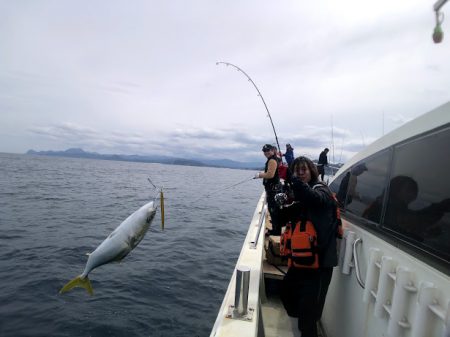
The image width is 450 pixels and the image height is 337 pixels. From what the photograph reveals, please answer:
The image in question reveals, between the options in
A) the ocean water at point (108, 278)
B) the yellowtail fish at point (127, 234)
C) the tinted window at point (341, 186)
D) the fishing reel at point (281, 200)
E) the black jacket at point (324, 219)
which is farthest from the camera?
the ocean water at point (108, 278)

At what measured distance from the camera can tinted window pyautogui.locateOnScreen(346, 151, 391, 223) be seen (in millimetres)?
2729

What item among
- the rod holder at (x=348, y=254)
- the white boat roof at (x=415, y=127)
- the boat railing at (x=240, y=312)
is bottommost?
the boat railing at (x=240, y=312)

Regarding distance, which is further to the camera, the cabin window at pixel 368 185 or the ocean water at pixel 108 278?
the ocean water at pixel 108 278

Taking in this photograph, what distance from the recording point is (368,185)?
10.1ft

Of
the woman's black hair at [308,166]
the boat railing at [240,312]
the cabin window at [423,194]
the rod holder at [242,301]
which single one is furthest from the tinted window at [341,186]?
the rod holder at [242,301]

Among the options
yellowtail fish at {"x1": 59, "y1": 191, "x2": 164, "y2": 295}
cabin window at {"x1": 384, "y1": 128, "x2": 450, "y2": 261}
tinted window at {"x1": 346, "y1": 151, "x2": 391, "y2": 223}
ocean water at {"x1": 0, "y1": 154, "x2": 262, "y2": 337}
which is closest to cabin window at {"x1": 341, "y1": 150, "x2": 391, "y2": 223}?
tinted window at {"x1": 346, "y1": 151, "x2": 391, "y2": 223}

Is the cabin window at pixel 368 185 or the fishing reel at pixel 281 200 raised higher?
the cabin window at pixel 368 185

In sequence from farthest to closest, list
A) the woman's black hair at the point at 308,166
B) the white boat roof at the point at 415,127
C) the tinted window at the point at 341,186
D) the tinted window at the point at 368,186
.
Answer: the tinted window at the point at 341,186 < the woman's black hair at the point at 308,166 < the tinted window at the point at 368,186 < the white boat roof at the point at 415,127

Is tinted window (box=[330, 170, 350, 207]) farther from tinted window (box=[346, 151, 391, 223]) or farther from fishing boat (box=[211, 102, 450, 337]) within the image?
fishing boat (box=[211, 102, 450, 337])

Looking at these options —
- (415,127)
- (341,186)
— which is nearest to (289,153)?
(341,186)

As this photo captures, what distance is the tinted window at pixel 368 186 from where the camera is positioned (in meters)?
2.73

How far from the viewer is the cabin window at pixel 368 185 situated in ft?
8.98

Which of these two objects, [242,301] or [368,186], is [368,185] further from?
[242,301]

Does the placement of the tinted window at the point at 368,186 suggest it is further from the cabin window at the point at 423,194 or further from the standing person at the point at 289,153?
the standing person at the point at 289,153
